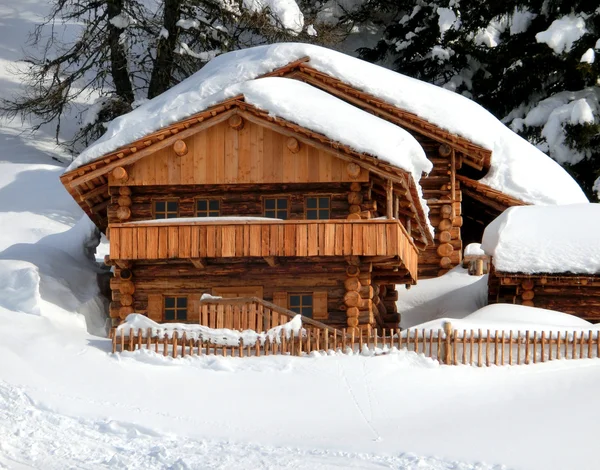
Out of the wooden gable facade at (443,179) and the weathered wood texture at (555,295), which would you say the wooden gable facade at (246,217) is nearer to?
the weathered wood texture at (555,295)

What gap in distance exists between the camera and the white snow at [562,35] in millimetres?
49584

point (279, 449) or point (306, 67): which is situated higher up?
point (306, 67)

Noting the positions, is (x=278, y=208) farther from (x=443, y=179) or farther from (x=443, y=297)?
(x=443, y=179)

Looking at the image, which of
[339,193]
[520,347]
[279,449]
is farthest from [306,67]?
[279,449]

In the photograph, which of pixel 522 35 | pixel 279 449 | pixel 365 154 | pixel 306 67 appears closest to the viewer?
pixel 279 449

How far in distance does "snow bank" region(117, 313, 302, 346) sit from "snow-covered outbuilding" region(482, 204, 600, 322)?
728cm

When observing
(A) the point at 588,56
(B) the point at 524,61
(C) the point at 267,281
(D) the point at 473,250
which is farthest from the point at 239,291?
(B) the point at 524,61

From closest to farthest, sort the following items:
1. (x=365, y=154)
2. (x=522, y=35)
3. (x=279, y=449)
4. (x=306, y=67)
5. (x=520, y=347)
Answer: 1. (x=279, y=449)
2. (x=520, y=347)
3. (x=365, y=154)
4. (x=306, y=67)
5. (x=522, y=35)

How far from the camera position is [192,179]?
115ft

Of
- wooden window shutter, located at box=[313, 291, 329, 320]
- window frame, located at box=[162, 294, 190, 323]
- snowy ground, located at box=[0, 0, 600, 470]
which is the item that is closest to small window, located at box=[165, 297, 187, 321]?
window frame, located at box=[162, 294, 190, 323]

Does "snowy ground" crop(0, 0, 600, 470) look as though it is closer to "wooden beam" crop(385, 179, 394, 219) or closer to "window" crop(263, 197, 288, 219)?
"wooden beam" crop(385, 179, 394, 219)

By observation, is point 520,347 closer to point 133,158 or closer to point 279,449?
point 279,449

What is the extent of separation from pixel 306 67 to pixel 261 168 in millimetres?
6931

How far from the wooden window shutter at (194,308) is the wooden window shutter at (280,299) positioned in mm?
1720
